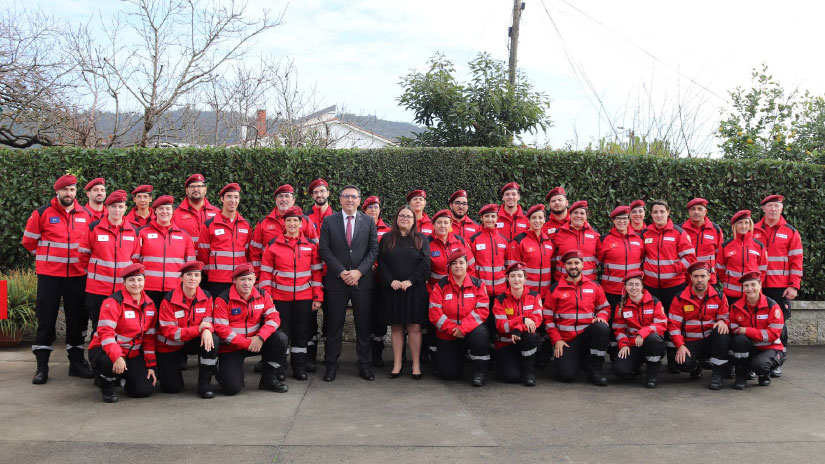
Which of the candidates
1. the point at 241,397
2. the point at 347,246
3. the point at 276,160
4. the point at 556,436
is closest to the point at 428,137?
the point at 276,160

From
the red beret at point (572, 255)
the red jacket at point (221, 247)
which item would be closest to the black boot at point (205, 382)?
the red jacket at point (221, 247)

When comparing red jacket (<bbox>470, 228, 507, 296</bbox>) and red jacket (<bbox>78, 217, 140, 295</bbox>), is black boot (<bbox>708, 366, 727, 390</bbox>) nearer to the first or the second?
red jacket (<bbox>470, 228, 507, 296</bbox>)

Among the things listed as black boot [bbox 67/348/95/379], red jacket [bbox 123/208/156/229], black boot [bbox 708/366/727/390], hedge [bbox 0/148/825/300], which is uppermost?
hedge [bbox 0/148/825/300]

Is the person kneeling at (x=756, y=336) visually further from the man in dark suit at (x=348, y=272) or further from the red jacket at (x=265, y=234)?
the red jacket at (x=265, y=234)

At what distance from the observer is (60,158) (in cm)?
912

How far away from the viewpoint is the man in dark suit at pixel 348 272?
695 centimetres

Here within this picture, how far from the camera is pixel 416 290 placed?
23.2 ft

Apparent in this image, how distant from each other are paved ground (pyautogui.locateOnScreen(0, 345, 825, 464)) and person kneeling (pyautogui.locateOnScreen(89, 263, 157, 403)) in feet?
0.60

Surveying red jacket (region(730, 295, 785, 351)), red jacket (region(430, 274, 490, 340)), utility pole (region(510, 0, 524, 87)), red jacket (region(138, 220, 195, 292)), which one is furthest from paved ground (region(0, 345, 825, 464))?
utility pole (region(510, 0, 524, 87))

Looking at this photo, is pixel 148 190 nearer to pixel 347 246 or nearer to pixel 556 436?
pixel 347 246

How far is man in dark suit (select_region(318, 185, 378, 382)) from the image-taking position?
6.95m

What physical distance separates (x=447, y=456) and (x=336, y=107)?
40.8ft

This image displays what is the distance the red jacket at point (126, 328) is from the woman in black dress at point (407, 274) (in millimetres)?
2351

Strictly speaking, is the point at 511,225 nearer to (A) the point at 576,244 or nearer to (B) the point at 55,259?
(A) the point at 576,244
